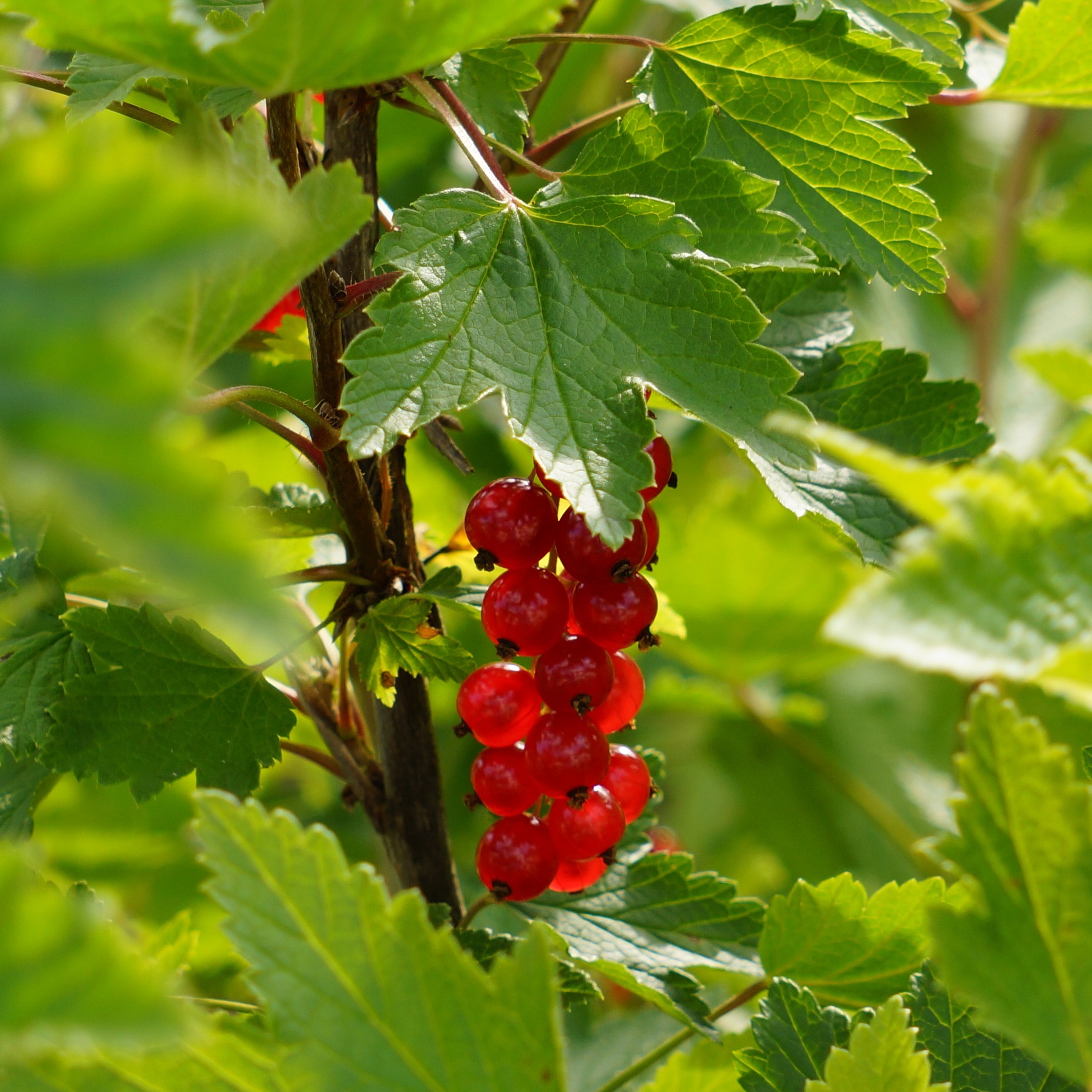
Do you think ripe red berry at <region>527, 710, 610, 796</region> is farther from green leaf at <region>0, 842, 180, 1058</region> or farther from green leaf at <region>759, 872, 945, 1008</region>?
green leaf at <region>0, 842, 180, 1058</region>

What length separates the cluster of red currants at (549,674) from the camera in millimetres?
724

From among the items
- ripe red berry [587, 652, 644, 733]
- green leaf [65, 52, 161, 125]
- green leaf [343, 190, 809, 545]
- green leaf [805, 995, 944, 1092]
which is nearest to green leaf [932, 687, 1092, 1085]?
green leaf [805, 995, 944, 1092]

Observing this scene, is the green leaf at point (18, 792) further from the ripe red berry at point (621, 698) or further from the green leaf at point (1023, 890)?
the green leaf at point (1023, 890)

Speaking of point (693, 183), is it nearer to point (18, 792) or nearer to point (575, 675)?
point (575, 675)

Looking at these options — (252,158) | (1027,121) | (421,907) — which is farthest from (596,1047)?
(1027,121)

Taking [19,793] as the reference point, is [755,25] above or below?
above

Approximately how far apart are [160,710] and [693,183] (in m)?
0.48

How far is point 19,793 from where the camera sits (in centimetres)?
76

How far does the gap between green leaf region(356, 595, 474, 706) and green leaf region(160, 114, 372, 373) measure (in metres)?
0.21

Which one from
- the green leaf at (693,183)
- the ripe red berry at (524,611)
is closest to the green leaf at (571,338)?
the green leaf at (693,183)

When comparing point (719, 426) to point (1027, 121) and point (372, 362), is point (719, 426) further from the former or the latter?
point (1027, 121)

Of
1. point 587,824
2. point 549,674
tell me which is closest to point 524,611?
point 549,674

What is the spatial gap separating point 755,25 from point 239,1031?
26.7 inches

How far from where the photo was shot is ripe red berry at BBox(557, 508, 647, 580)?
2.30 ft
